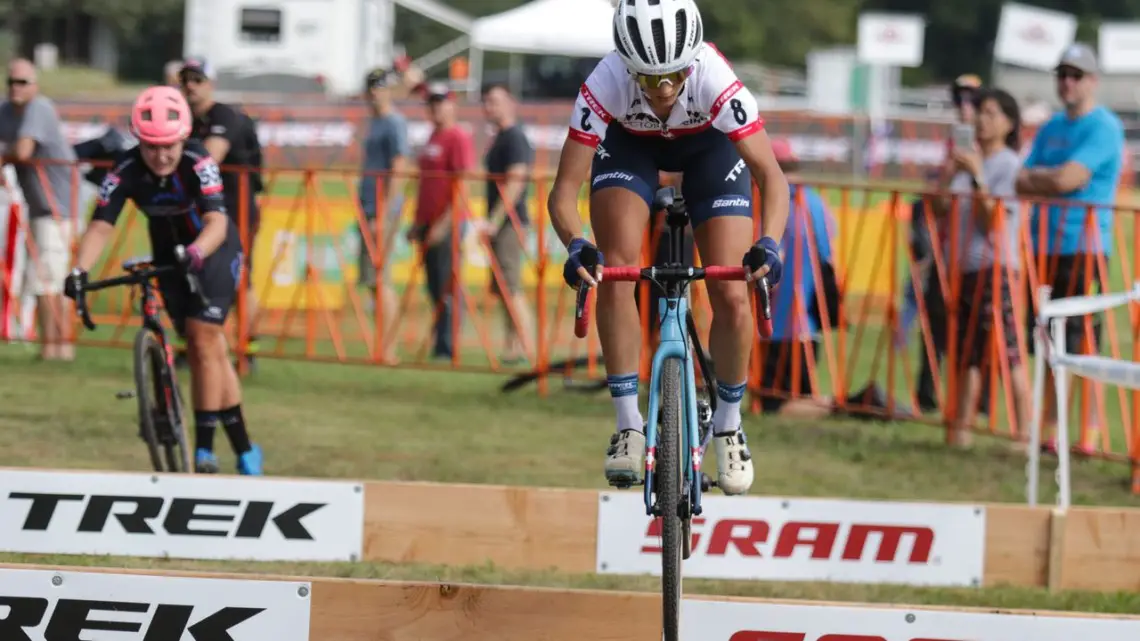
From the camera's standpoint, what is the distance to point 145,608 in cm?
577

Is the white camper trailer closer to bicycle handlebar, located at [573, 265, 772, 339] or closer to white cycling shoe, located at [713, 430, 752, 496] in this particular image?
white cycling shoe, located at [713, 430, 752, 496]

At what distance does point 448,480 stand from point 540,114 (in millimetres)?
24625

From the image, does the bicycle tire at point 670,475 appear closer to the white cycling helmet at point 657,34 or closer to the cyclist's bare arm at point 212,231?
the white cycling helmet at point 657,34

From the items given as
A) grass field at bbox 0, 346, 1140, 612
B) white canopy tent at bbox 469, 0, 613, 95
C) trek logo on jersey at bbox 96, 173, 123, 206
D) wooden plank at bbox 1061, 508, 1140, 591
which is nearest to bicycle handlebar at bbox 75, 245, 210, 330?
trek logo on jersey at bbox 96, 173, 123, 206

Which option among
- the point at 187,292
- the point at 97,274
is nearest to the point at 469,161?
the point at 97,274

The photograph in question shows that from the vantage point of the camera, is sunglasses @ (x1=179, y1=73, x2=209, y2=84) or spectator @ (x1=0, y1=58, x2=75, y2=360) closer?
sunglasses @ (x1=179, y1=73, x2=209, y2=84)

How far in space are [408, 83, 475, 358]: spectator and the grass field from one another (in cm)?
63

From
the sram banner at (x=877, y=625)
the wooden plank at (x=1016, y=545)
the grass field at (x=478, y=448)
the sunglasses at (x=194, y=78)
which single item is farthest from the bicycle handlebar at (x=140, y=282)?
the wooden plank at (x=1016, y=545)

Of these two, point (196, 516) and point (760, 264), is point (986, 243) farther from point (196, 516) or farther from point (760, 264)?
point (196, 516)

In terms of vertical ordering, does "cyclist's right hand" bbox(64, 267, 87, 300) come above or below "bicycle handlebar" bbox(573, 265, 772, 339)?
below

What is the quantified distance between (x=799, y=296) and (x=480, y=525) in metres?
4.88

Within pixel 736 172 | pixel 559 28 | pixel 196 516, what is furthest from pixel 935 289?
pixel 559 28

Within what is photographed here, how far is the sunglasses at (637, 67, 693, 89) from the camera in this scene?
6.15 metres

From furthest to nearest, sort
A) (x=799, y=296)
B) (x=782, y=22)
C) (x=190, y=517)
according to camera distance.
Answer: (x=782, y=22)
(x=799, y=296)
(x=190, y=517)
